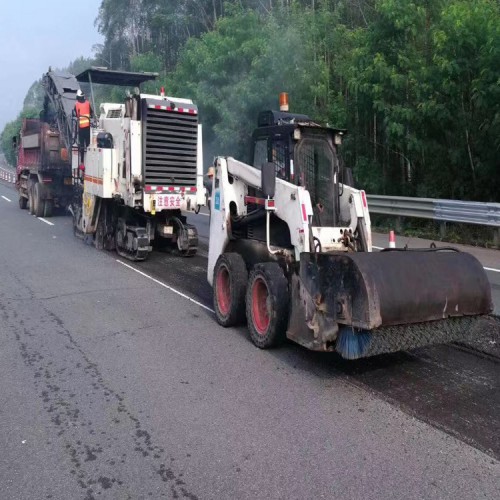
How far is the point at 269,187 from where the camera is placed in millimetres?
5664

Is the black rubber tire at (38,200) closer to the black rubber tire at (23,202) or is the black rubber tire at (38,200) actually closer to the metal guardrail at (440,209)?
the black rubber tire at (23,202)

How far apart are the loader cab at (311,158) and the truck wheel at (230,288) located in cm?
109

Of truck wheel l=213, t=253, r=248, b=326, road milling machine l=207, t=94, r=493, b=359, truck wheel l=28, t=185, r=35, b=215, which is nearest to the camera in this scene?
road milling machine l=207, t=94, r=493, b=359

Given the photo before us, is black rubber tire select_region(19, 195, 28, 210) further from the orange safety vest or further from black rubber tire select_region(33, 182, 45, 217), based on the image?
the orange safety vest

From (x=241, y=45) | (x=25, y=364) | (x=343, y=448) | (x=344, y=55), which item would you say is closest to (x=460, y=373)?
(x=343, y=448)

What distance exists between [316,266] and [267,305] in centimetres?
88

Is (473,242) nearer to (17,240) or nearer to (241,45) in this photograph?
(17,240)

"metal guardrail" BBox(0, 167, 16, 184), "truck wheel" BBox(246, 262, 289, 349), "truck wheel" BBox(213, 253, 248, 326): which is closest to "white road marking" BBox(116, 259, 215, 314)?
"truck wheel" BBox(213, 253, 248, 326)

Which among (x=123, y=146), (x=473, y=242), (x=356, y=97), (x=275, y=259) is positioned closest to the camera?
(x=275, y=259)

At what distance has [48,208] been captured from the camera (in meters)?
18.3

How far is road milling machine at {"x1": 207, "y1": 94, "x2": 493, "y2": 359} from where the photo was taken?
15.4ft

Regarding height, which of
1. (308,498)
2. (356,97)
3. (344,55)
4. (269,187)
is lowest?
(308,498)

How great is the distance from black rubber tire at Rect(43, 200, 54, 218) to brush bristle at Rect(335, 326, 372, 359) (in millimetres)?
15406

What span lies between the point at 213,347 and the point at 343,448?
7.81 feet
